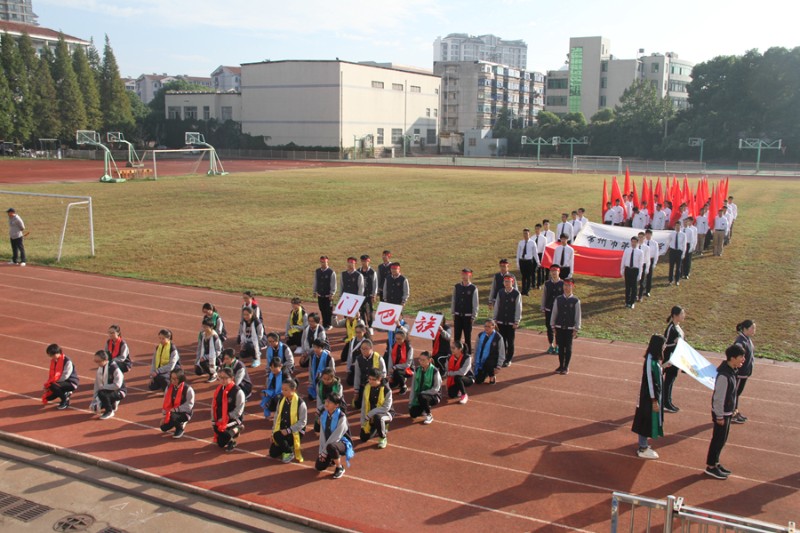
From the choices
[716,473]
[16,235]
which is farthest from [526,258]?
[16,235]

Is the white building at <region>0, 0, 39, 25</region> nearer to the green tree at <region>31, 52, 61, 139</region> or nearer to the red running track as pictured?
the green tree at <region>31, 52, 61, 139</region>

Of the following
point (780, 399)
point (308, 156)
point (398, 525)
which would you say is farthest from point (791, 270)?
point (308, 156)

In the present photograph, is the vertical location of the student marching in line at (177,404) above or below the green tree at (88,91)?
below

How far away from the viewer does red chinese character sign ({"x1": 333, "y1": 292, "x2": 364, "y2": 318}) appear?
13742 millimetres

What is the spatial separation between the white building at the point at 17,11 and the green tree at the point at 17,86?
3810 inches

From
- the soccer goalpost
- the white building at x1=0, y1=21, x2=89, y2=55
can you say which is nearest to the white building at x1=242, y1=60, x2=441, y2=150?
the soccer goalpost

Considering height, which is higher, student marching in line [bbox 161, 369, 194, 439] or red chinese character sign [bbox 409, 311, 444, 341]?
red chinese character sign [bbox 409, 311, 444, 341]

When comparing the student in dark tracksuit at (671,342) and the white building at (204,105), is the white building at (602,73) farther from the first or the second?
the student in dark tracksuit at (671,342)

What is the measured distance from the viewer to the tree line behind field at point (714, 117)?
72875 mm

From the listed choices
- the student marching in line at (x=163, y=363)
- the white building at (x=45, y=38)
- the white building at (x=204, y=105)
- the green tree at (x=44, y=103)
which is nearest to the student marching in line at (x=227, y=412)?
the student marching in line at (x=163, y=363)

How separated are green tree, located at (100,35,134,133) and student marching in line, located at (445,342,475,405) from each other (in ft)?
306

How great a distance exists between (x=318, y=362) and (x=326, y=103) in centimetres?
7660

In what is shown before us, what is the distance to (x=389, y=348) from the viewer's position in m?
12.5

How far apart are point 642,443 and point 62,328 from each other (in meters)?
12.8
